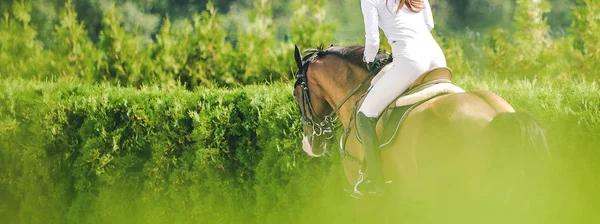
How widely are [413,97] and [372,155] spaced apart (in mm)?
453

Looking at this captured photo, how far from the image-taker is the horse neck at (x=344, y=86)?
194 inches

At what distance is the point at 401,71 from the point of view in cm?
434

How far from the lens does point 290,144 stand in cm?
646

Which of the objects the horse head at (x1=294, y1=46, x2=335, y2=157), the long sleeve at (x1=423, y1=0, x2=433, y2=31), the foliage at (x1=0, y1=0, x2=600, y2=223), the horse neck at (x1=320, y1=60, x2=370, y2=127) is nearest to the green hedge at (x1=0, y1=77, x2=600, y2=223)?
the foliage at (x1=0, y1=0, x2=600, y2=223)

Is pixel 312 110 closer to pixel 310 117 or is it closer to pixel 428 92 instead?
pixel 310 117

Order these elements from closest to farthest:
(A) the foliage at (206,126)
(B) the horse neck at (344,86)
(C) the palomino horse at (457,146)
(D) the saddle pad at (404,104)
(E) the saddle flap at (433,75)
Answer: (C) the palomino horse at (457,146) → (D) the saddle pad at (404,104) → (E) the saddle flap at (433,75) → (B) the horse neck at (344,86) → (A) the foliage at (206,126)

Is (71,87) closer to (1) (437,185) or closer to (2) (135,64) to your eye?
(2) (135,64)

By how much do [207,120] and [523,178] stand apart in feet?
13.3

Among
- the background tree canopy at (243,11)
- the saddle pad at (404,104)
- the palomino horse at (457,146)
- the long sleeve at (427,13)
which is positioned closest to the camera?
the palomino horse at (457,146)

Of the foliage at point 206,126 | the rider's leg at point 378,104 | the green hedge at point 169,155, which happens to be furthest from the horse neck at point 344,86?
the green hedge at point 169,155

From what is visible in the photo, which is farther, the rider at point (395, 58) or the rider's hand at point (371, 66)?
the rider's hand at point (371, 66)

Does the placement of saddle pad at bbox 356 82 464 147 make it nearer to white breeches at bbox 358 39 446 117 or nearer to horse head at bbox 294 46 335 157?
white breeches at bbox 358 39 446 117

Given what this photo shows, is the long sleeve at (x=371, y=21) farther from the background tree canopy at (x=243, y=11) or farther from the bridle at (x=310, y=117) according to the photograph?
the background tree canopy at (x=243, y=11)

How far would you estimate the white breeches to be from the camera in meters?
4.32
